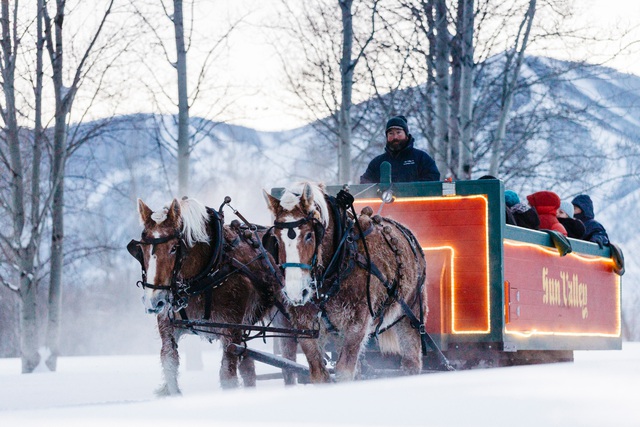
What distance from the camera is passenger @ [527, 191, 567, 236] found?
11.1 metres

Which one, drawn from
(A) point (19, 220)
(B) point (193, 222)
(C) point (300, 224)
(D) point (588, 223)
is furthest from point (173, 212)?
(A) point (19, 220)

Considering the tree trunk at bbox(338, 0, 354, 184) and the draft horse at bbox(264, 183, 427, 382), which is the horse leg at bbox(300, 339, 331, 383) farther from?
the tree trunk at bbox(338, 0, 354, 184)

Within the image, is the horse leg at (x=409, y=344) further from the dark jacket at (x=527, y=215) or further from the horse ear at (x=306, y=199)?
the dark jacket at (x=527, y=215)

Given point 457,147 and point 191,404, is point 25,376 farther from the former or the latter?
point 191,404

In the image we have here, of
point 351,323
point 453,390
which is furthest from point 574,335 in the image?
point 453,390

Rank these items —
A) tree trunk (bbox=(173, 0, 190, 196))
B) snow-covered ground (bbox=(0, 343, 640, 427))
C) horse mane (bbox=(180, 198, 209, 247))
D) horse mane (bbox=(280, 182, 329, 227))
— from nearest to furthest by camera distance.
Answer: snow-covered ground (bbox=(0, 343, 640, 427)) < horse mane (bbox=(280, 182, 329, 227)) < horse mane (bbox=(180, 198, 209, 247)) < tree trunk (bbox=(173, 0, 190, 196))

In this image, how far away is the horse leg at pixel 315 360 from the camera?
7.46 m

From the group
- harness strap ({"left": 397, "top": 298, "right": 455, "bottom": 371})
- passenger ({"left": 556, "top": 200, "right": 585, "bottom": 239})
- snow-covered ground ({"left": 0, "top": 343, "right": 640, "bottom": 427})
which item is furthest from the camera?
passenger ({"left": 556, "top": 200, "right": 585, "bottom": 239})

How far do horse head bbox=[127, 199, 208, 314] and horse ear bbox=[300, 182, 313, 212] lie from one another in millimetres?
1178

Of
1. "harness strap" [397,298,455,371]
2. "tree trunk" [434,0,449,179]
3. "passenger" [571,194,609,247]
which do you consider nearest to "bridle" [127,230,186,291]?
"harness strap" [397,298,455,371]

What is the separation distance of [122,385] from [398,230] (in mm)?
4704

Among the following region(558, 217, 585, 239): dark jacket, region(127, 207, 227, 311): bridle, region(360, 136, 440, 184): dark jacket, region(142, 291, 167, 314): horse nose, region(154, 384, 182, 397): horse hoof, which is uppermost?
region(360, 136, 440, 184): dark jacket

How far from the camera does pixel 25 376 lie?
536 inches

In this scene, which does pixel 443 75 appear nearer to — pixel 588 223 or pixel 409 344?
pixel 588 223
